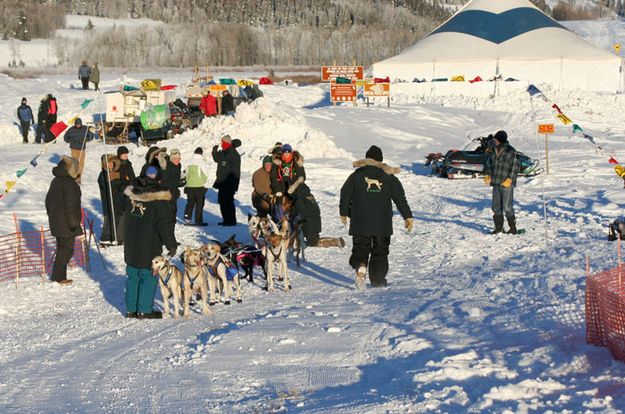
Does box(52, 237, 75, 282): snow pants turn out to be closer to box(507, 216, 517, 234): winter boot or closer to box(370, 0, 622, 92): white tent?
box(507, 216, 517, 234): winter boot

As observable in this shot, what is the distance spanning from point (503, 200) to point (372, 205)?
14.1ft

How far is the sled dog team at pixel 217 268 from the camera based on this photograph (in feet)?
31.5

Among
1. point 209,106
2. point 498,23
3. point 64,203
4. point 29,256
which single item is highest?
point 498,23

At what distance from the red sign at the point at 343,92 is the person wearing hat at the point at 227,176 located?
22153 mm

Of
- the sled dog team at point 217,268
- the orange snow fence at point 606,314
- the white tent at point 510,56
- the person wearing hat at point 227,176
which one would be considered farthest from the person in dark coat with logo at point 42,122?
the white tent at point 510,56

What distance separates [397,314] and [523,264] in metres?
3.51

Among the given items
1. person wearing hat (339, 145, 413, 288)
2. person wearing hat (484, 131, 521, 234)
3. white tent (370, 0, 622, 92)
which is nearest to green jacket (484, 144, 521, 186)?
person wearing hat (484, 131, 521, 234)

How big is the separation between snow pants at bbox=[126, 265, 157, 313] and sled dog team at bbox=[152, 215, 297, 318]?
109 millimetres

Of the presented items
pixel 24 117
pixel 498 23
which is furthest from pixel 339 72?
pixel 498 23

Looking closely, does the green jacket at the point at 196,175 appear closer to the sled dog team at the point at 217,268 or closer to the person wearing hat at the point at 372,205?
the sled dog team at the point at 217,268

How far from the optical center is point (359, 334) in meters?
8.20

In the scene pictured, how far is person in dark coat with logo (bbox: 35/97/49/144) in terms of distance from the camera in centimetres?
2716

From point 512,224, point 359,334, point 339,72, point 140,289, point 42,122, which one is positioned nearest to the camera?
point 359,334

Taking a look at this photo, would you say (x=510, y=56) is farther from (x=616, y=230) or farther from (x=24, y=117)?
(x=616, y=230)
